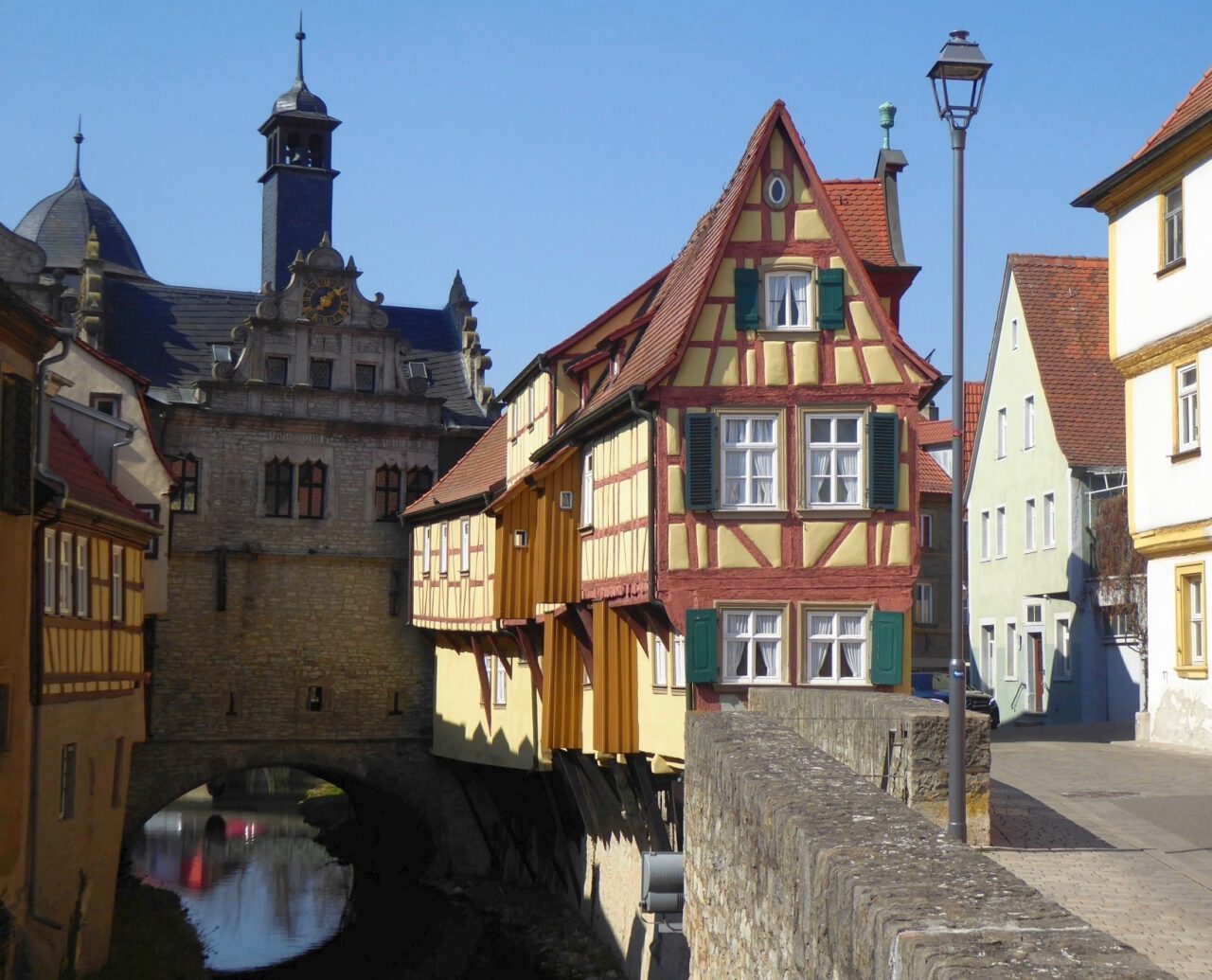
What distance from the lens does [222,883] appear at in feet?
137

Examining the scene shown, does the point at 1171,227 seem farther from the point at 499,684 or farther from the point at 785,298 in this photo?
the point at 499,684

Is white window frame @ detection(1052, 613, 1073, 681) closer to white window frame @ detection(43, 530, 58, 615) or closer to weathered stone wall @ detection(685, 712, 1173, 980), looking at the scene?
white window frame @ detection(43, 530, 58, 615)

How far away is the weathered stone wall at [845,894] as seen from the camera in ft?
12.9

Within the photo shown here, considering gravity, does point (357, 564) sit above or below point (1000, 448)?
below

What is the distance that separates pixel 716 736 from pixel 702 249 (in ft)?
47.9

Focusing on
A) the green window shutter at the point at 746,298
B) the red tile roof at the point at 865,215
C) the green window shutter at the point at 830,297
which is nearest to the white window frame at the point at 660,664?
the green window shutter at the point at 746,298

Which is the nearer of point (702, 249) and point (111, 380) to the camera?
point (702, 249)

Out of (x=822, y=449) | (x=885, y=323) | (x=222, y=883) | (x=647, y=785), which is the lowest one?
(x=222, y=883)

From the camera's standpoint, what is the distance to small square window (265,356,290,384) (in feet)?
128

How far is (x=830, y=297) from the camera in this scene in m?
22.0

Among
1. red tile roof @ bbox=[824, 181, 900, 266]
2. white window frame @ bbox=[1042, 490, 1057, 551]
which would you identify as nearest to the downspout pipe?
red tile roof @ bbox=[824, 181, 900, 266]

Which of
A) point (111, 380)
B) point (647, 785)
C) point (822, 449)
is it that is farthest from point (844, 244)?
point (111, 380)

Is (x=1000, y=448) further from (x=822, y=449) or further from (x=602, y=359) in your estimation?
(x=822, y=449)

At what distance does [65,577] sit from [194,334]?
1784 cm
